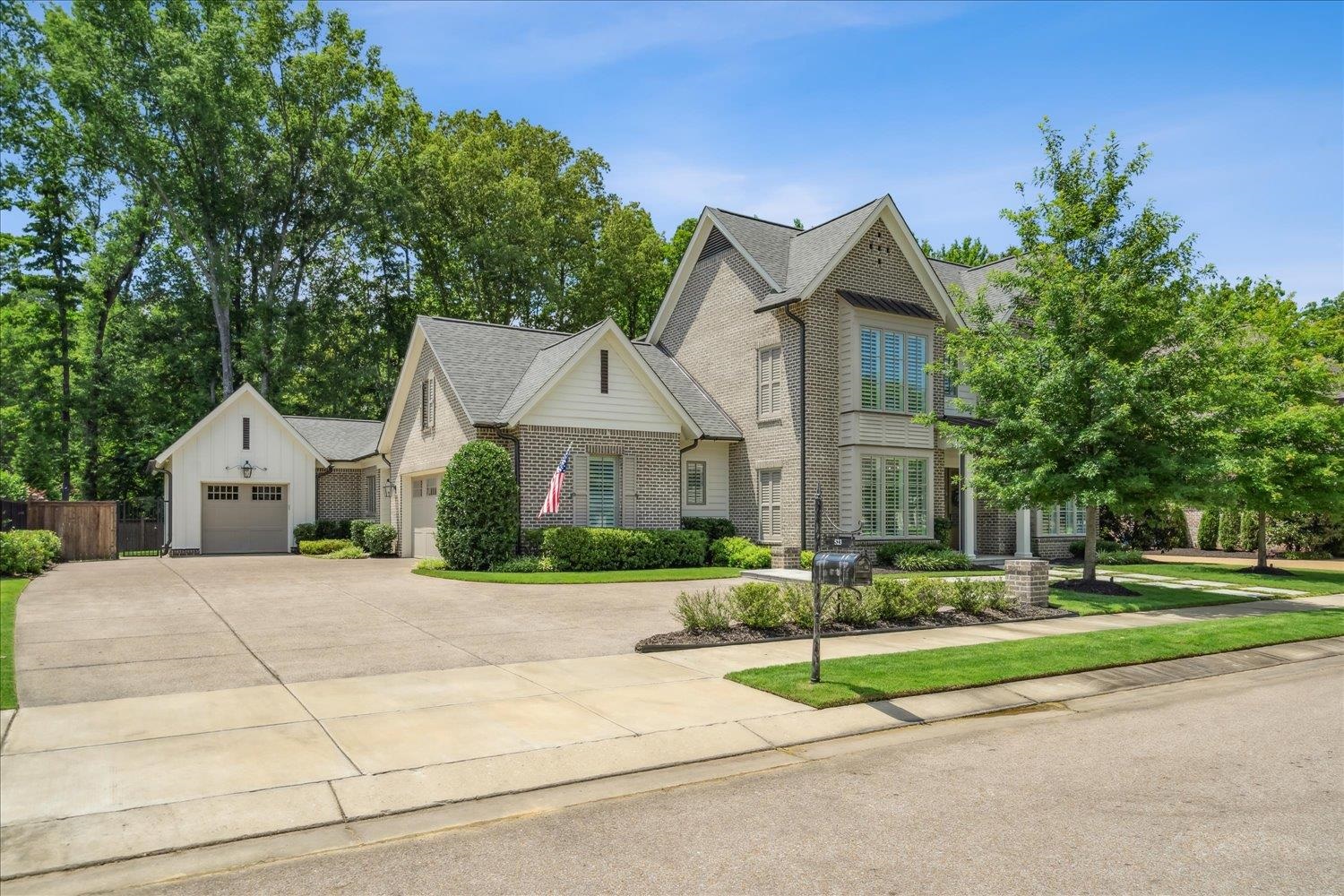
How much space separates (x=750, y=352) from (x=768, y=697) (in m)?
17.8

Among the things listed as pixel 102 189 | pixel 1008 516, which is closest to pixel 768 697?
pixel 1008 516

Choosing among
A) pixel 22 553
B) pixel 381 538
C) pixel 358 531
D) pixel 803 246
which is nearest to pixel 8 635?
pixel 22 553

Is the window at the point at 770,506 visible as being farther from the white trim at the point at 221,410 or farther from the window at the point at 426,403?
the white trim at the point at 221,410

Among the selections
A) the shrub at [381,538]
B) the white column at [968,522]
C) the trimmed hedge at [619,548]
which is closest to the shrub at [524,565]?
the trimmed hedge at [619,548]

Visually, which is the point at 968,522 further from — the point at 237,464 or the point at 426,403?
the point at 237,464

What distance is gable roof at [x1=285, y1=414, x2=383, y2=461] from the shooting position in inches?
1336

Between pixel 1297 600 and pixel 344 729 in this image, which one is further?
pixel 1297 600

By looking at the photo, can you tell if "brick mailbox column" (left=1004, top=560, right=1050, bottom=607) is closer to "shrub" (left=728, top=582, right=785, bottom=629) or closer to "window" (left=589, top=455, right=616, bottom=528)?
"shrub" (left=728, top=582, right=785, bottom=629)

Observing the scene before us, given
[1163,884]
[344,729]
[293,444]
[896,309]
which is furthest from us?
[293,444]

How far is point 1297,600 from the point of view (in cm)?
1786

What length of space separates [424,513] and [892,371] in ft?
48.3

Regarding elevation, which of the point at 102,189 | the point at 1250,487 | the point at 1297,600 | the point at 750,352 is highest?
the point at 102,189

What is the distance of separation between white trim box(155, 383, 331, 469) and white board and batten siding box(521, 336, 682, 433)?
14.4 meters

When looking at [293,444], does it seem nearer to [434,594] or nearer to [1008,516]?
[434,594]
